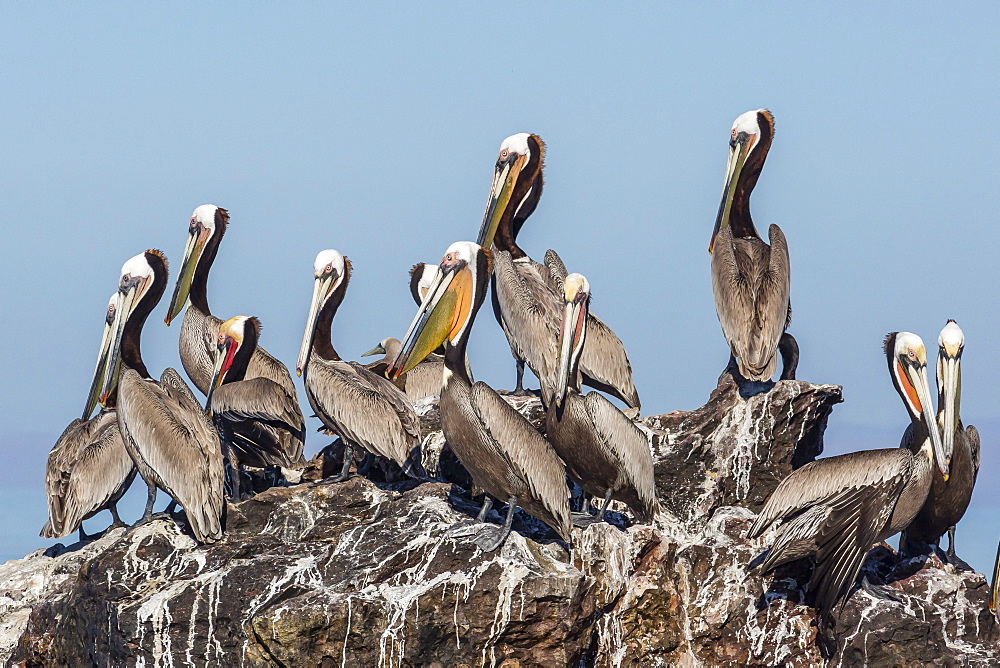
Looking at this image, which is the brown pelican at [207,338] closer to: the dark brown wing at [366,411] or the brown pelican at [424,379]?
the dark brown wing at [366,411]

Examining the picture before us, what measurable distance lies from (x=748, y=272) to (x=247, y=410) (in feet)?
11.2

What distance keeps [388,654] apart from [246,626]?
78 centimetres

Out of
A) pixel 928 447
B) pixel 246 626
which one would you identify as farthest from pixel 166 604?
pixel 928 447

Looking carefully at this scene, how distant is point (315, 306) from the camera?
11047 millimetres

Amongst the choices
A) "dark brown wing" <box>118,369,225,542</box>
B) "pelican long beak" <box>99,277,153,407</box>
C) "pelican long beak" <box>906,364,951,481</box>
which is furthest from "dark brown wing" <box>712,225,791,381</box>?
"pelican long beak" <box>99,277,153,407</box>

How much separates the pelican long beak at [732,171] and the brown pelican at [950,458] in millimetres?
2277

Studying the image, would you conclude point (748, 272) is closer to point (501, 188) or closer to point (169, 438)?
point (501, 188)

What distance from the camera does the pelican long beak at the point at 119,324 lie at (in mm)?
10570

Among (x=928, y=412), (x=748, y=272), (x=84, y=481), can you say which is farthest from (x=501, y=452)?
(x=84, y=481)

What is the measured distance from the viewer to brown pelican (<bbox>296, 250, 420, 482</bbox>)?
10062mm

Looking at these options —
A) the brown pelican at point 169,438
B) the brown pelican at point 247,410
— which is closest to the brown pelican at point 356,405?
the brown pelican at point 247,410

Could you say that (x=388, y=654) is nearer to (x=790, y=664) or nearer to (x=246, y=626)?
(x=246, y=626)

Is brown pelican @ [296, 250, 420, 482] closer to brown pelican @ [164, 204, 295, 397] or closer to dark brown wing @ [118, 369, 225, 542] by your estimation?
brown pelican @ [164, 204, 295, 397]

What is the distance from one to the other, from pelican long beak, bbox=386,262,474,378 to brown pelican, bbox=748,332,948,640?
214 cm
